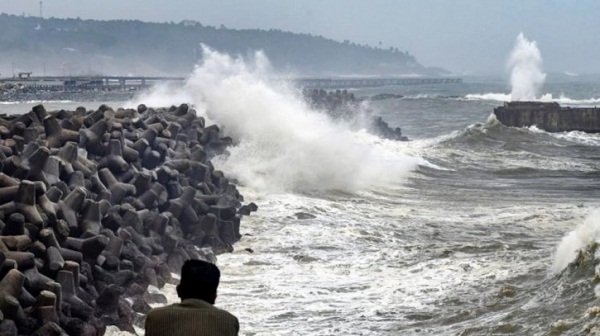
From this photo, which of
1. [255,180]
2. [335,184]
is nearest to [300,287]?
[255,180]

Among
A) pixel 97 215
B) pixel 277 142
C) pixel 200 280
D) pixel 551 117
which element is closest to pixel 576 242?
pixel 97 215

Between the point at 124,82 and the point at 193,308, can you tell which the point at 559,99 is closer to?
the point at 124,82

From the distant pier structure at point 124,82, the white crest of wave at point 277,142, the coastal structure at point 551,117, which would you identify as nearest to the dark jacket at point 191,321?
the white crest of wave at point 277,142

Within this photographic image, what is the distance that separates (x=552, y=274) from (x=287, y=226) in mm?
4933

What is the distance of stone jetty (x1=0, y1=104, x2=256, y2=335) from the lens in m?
8.37

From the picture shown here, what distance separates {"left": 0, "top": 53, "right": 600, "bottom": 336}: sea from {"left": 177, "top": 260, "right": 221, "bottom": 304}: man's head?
4992 mm

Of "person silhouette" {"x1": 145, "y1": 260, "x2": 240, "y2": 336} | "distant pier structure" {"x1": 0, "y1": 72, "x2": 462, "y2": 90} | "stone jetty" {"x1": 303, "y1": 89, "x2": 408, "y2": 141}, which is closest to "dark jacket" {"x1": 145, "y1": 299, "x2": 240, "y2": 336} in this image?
"person silhouette" {"x1": 145, "y1": 260, "x2": 240, "y2": 336}

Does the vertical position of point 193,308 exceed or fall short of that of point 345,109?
it exceeds it

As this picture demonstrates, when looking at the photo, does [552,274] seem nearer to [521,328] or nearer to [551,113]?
[521,328]

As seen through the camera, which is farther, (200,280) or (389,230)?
(389,230)

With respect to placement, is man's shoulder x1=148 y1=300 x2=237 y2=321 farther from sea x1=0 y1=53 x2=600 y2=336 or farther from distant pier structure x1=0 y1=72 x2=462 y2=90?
distant pier structure x1=0 y1=72 x2=462 y2=90

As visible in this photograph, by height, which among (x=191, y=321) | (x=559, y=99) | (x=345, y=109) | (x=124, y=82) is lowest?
(x=124, y=82)

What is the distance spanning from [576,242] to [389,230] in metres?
4.20

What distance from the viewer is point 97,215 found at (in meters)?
10.3
